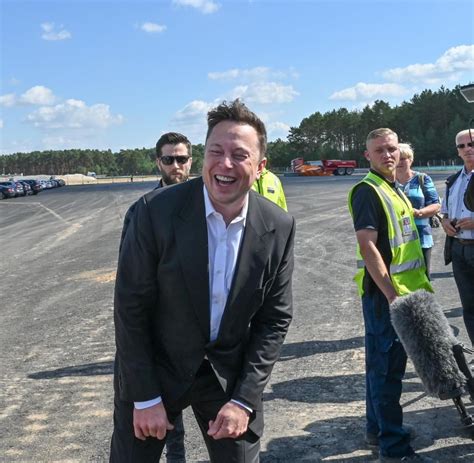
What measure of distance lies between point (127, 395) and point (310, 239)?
496 inches

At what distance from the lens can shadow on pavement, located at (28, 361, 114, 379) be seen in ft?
18.6

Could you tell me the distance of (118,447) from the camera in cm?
236

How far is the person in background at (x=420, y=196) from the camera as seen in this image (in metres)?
5.98

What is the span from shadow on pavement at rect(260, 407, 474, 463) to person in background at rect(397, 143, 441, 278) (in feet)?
6.36

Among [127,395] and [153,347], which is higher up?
[153,347]

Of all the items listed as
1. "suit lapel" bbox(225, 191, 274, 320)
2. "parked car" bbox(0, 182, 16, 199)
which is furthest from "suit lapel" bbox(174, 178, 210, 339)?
"parked car" bbox(0, 182, 16, 199)

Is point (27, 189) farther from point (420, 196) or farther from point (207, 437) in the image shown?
point (207, 437)

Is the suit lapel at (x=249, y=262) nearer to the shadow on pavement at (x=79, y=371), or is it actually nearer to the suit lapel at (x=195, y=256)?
the suit lapel at (x=195, y=256)

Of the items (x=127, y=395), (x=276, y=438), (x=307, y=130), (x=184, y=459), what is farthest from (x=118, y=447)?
(x=307, y=130)

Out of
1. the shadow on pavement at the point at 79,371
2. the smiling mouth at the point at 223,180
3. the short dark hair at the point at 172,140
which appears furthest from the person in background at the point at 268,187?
the smiling mouth at the point at 223,180

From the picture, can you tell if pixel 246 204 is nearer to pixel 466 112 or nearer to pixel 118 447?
pixel 118 447

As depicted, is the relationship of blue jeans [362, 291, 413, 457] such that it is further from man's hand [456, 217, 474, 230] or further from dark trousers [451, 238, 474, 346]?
man's hand [456, 217, 474, 230]

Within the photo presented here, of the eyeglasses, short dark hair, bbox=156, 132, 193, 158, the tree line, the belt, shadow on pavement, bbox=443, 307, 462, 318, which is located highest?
the tree line

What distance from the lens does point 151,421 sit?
87.7 inches
